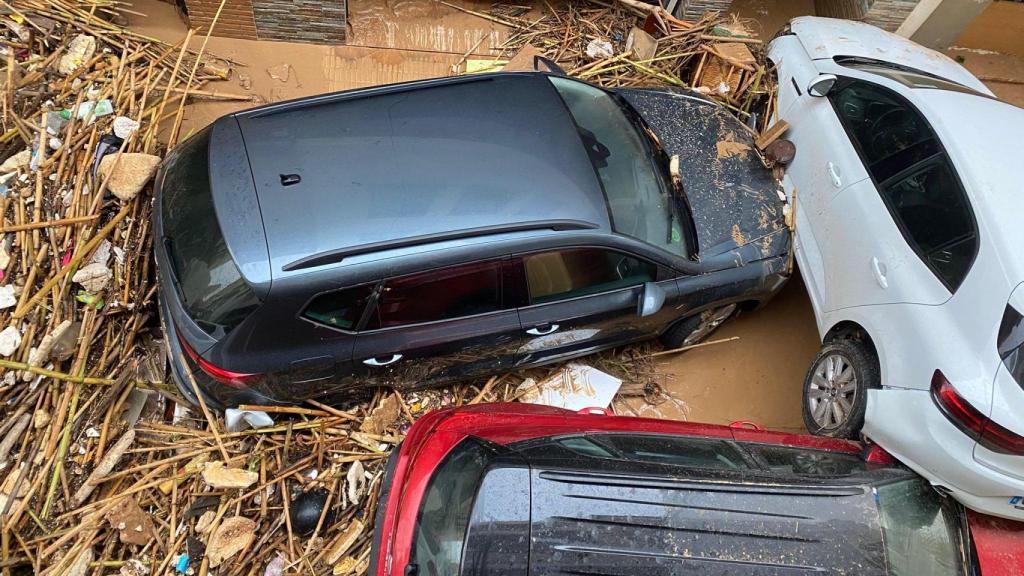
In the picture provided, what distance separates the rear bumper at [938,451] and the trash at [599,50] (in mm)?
3613

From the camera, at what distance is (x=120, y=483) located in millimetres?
3926

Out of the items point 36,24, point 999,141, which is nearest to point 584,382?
point 999,141

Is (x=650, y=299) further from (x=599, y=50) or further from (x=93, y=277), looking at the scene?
(x=93, y=277)

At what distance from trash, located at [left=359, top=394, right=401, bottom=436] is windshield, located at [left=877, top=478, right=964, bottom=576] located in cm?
284

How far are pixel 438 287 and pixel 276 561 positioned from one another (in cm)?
193

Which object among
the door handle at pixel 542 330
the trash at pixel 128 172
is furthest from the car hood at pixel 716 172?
the trash at pixel 128 172

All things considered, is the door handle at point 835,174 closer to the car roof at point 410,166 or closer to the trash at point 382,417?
the car roof at point 410,166

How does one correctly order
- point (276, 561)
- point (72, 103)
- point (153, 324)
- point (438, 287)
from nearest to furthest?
point (438, 287) < point (276, 561) < point (153, 324) < point (72, 103)

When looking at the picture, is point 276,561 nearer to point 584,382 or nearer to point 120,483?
point 120,483

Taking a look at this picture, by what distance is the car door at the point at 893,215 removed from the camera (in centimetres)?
364

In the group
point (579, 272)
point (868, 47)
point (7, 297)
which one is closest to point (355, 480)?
point (579, 272)

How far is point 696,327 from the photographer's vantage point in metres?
4.50

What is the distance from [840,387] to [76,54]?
6.08 metres

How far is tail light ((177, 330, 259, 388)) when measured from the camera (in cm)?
351
